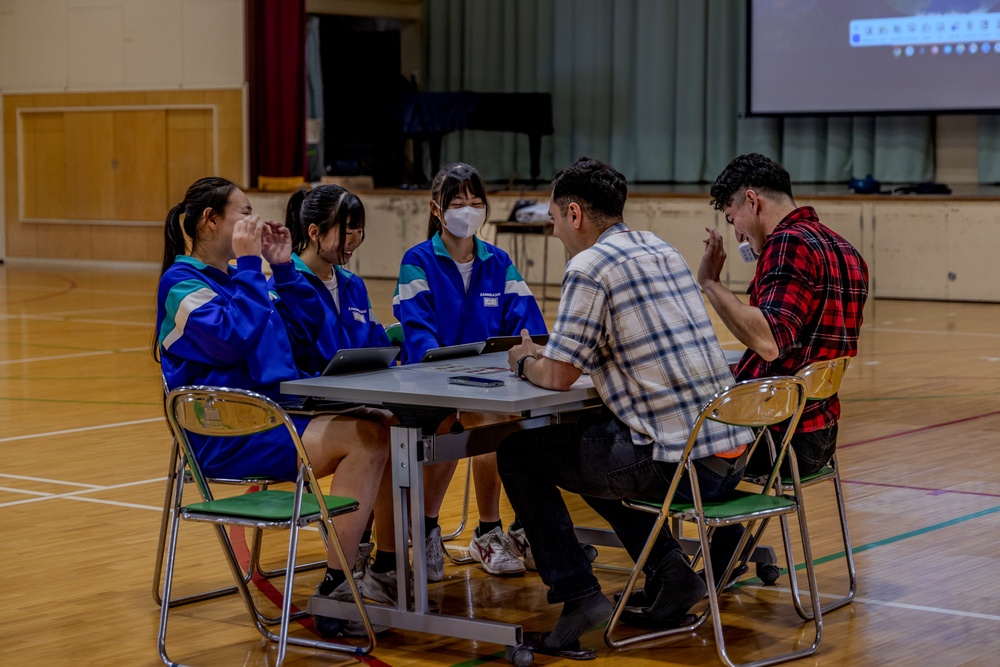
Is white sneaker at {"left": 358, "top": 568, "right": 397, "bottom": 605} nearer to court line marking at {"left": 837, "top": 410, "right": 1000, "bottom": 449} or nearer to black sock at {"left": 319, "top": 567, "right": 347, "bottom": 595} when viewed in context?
black sock at {"left": 319, "top": 567, "right": 347, "bottom": 595}

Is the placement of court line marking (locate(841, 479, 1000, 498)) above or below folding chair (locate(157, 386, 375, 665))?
below

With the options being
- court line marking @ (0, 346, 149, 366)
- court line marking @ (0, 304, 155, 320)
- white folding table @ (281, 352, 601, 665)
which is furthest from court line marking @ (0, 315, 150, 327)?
white folding table @ (281, 352, 601, 665)

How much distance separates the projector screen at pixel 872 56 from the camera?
12.9 m

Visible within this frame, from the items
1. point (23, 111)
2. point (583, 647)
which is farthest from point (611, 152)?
point (583, 647)

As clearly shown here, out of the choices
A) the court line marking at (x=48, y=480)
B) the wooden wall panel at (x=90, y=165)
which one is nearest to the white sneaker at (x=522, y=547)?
the court line marking at (x=48, y=480)

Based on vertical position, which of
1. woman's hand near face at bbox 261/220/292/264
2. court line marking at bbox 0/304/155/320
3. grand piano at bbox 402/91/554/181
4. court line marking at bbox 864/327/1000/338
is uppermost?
grand piano at bbox 402/91/554/181

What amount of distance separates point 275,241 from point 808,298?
1.48m

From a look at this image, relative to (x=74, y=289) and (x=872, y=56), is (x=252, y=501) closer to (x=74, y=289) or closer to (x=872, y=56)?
(x=872, y=56)

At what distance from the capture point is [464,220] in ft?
14.8

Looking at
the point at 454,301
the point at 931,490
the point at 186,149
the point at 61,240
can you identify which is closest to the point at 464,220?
the point at 454,301

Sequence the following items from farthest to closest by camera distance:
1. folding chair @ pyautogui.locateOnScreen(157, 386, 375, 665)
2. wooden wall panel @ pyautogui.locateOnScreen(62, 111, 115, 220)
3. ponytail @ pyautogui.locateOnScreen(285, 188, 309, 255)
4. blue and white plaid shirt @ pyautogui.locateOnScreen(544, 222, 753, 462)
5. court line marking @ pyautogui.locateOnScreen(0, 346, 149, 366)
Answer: wooden wall panel @ pyautogui.locateOnScreen(62, 111, 115, 220)
court line marking @ pyautogui.locateOnScreen(0, 346, 149, 366)
ponytail @ pyautogui.locateOnScreen(285, 188, 309, 255)
blue and white plaid shirt @ pyautogui.locateOnScreen(544, 222, 753, 462)
folding chair @ pyautogui.locateOnScreen(157, 386, 375, 665)

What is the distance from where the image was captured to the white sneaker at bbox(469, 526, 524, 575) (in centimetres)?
430

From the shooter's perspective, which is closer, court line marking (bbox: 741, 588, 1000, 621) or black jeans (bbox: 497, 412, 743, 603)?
black jeans (bbox: 497, 412, 743, 603)

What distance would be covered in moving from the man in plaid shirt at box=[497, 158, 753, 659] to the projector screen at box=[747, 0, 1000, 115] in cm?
1041
